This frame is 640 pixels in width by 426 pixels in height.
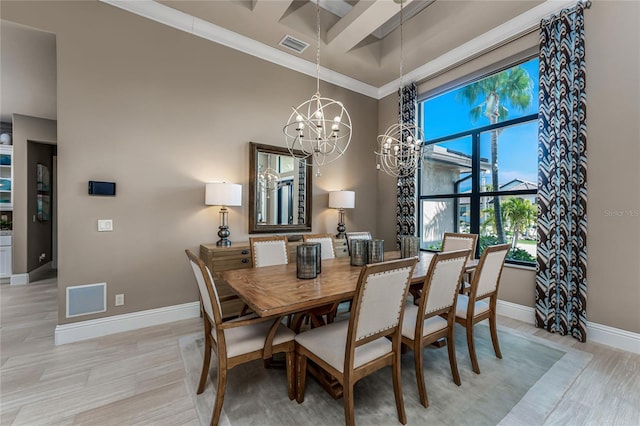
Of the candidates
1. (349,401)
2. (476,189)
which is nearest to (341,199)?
(476,189)

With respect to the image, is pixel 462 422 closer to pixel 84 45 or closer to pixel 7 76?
pixel 84 45

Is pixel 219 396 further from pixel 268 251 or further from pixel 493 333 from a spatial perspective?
pixel 493 333

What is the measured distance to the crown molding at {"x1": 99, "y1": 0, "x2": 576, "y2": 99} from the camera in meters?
2.96

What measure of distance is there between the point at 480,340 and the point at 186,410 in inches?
102

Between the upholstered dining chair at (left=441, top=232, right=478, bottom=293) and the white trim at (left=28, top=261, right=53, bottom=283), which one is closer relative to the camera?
the upholstered dining chair at (left=441, top=232, right=478, bottom=293)

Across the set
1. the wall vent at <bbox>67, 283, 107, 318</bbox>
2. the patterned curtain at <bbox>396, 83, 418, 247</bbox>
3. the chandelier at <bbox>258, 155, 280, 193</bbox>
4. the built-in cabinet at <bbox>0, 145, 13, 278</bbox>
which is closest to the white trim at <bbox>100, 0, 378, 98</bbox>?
the patterned curtain at <bbox>396, 83, 418, 247</bbox>

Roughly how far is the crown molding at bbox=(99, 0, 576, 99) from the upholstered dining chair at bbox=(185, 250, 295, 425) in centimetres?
296

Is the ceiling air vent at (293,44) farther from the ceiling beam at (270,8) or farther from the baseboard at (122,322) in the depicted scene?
the baseboard at (122,322)

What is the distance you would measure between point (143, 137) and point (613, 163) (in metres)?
4.80

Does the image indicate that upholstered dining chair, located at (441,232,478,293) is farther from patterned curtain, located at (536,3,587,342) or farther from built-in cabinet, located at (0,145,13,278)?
built-in cabinet, located at (0,145,13,278)

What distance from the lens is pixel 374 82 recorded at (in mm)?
4797

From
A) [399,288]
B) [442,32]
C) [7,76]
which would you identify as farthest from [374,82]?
[7,76]

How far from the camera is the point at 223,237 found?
10.8 ft

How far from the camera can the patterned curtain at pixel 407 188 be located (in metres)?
4.36
